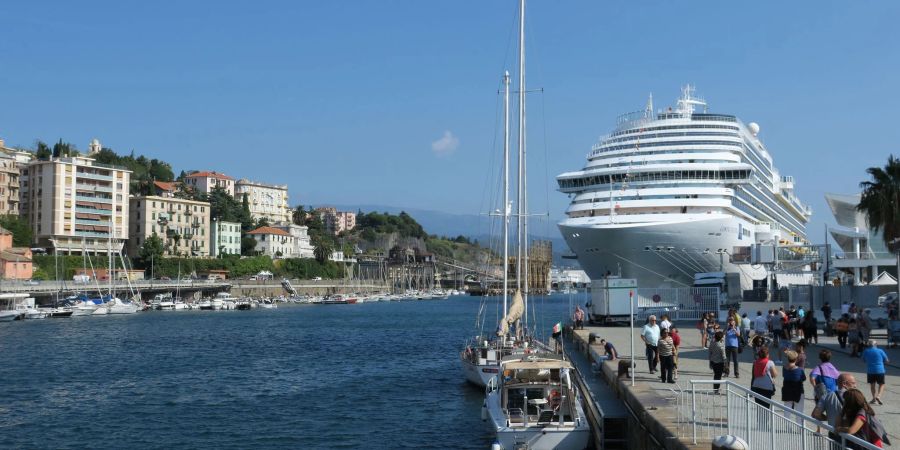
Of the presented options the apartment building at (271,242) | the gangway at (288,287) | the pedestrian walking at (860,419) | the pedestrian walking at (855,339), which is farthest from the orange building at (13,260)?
the pedestrian walking at (860,419)

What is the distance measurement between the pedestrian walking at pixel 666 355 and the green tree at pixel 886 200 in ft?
84.4

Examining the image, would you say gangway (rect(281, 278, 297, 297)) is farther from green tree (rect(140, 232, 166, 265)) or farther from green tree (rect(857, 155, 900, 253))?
green tree (rect(857, 155, 900, 253))

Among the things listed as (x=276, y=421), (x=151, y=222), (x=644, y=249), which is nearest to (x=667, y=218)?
(x=644, y=249)

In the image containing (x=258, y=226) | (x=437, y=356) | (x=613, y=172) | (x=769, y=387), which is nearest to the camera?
(x=769, y=387)

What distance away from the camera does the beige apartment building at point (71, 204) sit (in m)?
122

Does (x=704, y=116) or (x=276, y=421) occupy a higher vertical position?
(x=704, y=116)

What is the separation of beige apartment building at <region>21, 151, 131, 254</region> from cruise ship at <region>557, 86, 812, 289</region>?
271ft

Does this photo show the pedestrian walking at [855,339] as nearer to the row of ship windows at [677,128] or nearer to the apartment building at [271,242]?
the row of ship windows at [677,128]

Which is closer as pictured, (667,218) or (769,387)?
(769,387)

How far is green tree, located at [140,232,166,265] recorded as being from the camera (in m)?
128

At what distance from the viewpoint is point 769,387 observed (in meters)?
15.6

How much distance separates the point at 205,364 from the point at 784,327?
29.2 m

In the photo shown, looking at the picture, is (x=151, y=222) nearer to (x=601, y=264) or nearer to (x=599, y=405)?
(x=601, y=264)

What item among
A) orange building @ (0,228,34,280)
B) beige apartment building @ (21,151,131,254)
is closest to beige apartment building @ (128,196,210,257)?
beige apartment building @ (21,151,131,254)
